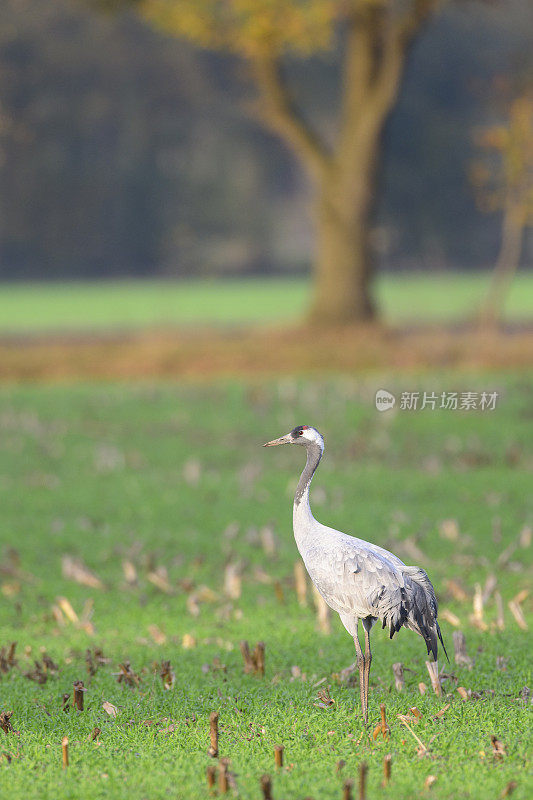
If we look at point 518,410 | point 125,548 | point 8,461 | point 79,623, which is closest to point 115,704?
point 79,623

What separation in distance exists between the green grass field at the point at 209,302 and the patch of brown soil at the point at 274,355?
8.58m

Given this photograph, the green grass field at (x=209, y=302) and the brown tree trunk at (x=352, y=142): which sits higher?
the brown tree trunk at (x=352, y=142)

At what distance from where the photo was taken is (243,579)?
8.91m

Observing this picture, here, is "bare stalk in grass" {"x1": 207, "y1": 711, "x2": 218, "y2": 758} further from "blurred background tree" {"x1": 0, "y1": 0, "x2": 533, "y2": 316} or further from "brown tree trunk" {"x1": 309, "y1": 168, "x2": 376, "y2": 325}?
"blurred background tree" {"x1": 0, "y1": 0, "x2": 533, "y2": 316}

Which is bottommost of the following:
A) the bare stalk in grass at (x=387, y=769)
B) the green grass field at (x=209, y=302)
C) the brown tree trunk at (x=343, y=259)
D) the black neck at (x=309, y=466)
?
the green grass field at (x=209, y=302)

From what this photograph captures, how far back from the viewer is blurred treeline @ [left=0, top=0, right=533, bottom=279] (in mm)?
51844

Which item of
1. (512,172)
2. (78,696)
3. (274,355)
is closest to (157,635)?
(78,696)

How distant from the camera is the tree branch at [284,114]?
2580cm

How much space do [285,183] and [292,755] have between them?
6203cm

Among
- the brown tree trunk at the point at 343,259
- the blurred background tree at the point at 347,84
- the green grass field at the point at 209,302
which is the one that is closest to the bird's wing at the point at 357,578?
the blurred background tree at the point at 347,84

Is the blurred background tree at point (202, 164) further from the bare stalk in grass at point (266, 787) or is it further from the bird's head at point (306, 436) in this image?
the bird's head at point (306, 436)

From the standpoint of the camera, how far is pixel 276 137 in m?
59.4

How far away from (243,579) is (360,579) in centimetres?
509

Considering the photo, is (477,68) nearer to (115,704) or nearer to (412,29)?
(412,29)
